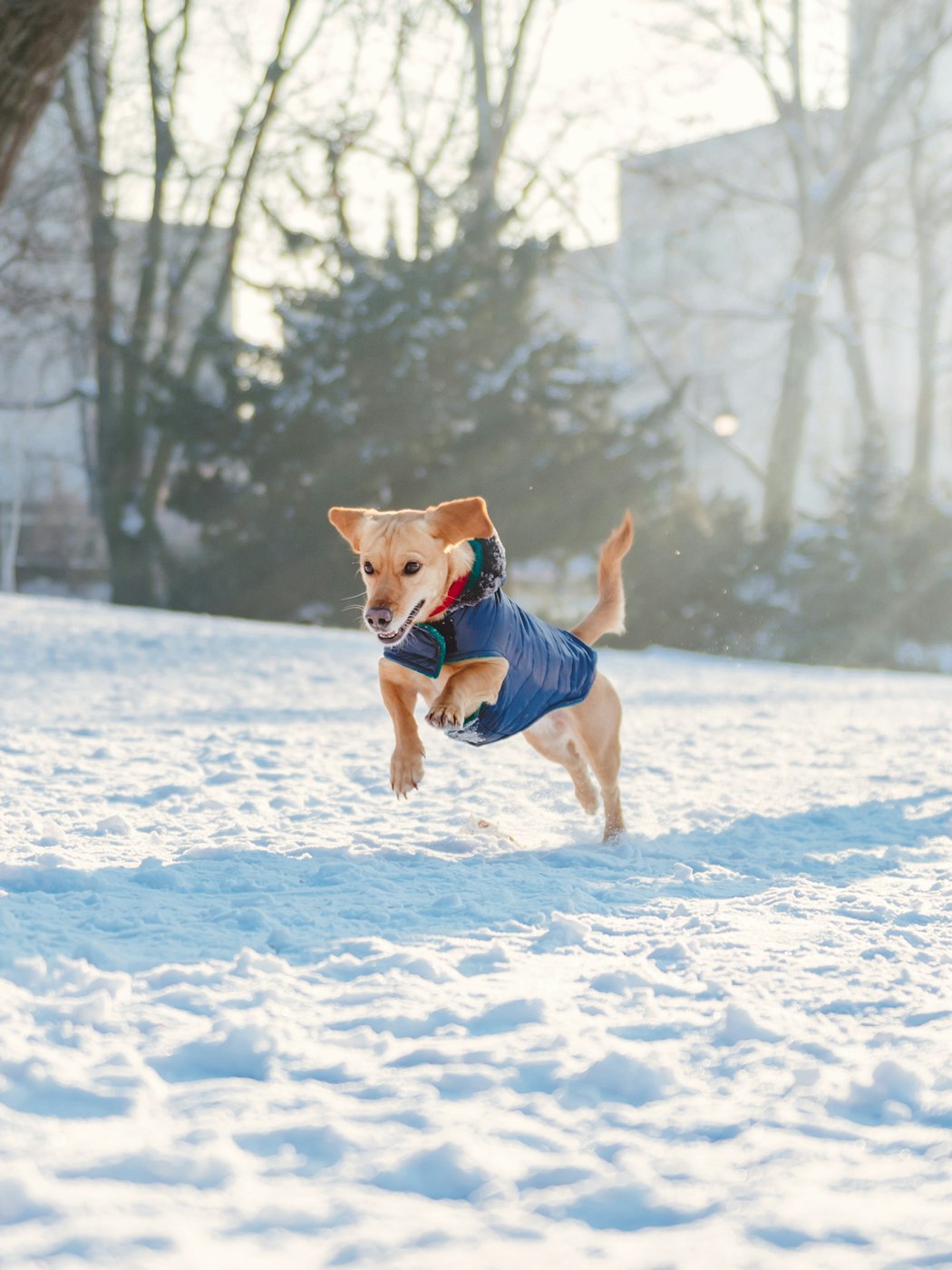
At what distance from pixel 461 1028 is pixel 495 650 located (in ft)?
5.94

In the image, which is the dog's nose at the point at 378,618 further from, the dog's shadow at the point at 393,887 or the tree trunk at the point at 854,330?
the tree trunk at the point at 854,330

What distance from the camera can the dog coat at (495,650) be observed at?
4168 millimetres

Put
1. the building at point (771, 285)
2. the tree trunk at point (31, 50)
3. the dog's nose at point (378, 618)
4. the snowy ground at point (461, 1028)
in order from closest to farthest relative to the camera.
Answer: the snowy ground at point (461, 1028) → the dog's nose at point (378, 618) → the tree trunk at point (31, 50) → the building at point (771, 285)

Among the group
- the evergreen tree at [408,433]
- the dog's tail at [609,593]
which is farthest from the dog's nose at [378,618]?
the evergreen tree at [408,433]

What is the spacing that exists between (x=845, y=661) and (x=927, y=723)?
8.81 m

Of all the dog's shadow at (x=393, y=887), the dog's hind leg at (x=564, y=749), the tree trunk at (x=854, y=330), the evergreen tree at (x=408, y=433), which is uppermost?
the tree trunk at (x=854, y=330)

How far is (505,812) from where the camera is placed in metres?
5.45

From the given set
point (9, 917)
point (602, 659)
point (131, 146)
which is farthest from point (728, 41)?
point (9, 917)

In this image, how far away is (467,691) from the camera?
4094 millimetres

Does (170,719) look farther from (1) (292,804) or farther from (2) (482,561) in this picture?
(2) (482,561)

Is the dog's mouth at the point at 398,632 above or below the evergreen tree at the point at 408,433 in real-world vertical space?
below

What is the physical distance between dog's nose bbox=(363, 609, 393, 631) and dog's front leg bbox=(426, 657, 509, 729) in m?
0.38

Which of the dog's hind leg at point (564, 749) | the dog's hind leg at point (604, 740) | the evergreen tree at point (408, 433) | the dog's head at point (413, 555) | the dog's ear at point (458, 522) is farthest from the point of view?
the evergreen tree at point (408, 433)

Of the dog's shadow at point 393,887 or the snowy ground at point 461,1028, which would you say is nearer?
the snowy ground at point 461,1028
